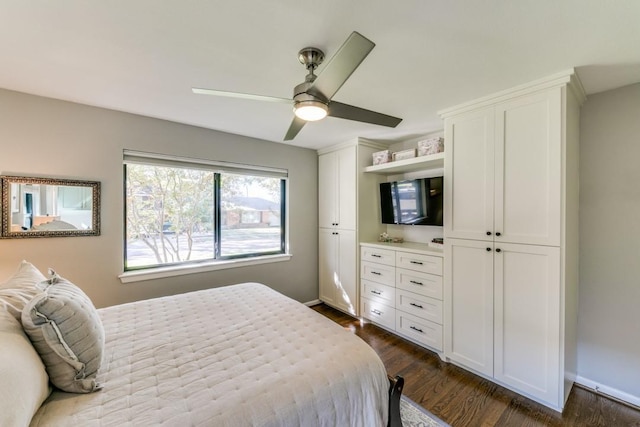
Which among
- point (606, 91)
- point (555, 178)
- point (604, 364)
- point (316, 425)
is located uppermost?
point (606, 91)

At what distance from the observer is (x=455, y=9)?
120 cm

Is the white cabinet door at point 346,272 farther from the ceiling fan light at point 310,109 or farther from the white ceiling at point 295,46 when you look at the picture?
the ceiling fan light at point 310,109

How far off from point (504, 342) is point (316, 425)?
1.75m

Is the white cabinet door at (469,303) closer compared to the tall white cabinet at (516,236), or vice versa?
the tall white cabinet at (516,236)

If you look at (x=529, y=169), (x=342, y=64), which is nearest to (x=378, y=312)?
(x=529, y=169)

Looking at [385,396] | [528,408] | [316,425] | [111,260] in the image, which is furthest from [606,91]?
[111,260]

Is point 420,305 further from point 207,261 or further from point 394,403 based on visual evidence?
point 207,261

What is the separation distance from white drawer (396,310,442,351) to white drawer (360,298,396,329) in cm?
8

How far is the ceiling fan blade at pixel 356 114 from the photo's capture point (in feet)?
5.19

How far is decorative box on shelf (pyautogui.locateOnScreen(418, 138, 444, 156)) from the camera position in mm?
2600

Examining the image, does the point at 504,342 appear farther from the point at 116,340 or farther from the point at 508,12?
the point at 116,340

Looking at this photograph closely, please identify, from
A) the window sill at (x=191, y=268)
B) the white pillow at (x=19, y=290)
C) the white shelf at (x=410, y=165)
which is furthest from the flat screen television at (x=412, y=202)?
the white pillow at (x=19, y=290)

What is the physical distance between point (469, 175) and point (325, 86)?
156cm

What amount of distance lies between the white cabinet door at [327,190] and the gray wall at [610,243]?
2.44 metres
